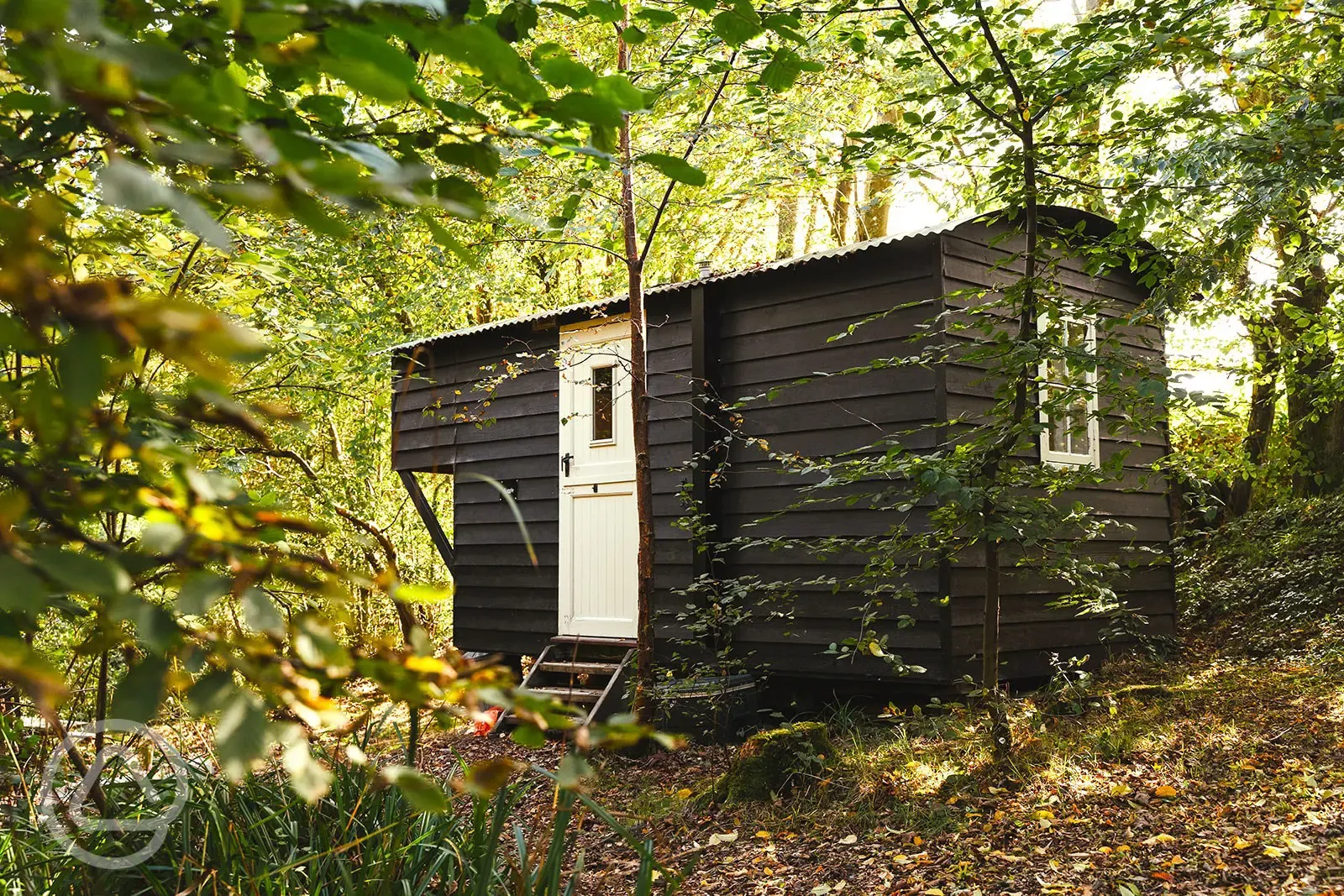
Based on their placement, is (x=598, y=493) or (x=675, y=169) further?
(x=598, y=493)

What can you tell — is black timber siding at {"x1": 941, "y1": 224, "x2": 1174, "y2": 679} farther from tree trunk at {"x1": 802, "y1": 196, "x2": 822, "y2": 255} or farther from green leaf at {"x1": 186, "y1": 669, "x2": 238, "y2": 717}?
tree trunk at {"x1": 802, "y1": 196, "x2": 822, "y2": 255}

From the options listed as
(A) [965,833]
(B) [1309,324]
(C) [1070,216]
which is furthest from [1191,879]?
(B) [1309,324]

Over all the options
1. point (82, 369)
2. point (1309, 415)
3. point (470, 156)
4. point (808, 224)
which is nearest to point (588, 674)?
point (1309, 415)

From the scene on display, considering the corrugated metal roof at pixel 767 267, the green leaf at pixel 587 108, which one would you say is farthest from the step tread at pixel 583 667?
the green leaf at pixel 587 108

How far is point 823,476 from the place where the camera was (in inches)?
Answer: 285

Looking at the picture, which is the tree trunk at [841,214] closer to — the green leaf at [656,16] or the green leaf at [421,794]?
the green leaf at [656,16]

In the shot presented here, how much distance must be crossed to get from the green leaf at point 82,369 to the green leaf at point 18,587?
0.42 ft

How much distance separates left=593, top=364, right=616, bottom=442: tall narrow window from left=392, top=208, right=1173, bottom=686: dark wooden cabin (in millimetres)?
17

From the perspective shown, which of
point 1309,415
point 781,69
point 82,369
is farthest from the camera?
point 1309,415

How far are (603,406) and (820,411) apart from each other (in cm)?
210

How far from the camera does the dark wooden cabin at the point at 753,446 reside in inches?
274

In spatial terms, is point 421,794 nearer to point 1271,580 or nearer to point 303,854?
point 303,854

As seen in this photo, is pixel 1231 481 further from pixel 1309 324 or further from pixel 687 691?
pixel 687 691

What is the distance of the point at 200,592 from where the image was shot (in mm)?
734
